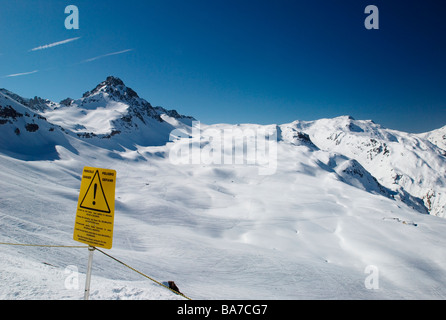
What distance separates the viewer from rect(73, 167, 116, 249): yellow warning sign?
383 centimetres

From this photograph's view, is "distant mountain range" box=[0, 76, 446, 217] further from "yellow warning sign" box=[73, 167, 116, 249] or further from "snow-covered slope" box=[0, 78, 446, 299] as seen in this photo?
"yellow warning sign" box=[73, 167, 116, 249]

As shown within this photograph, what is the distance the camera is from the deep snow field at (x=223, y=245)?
304 inches

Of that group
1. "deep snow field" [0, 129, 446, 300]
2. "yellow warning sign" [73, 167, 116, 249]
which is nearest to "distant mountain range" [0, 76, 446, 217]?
"deep snow field" [0, 129, 446, 300]

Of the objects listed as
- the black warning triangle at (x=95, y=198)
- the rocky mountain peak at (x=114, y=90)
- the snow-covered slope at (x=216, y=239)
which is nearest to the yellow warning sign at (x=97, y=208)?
the black warning triangle at (x=95, y=198)

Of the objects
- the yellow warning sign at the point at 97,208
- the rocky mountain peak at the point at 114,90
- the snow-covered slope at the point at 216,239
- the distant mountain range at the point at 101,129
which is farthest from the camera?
the rocky mountain peak at the point at 114,90

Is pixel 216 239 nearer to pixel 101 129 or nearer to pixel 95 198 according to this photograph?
pixel 95 198

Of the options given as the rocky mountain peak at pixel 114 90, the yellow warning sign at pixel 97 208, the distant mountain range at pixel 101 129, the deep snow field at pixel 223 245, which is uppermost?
the rocky mountain peak at pixel 114 90

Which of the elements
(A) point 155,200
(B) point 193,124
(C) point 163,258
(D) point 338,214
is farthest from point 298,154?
(B) point 193,124

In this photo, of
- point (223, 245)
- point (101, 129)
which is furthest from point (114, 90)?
point (223, 245)

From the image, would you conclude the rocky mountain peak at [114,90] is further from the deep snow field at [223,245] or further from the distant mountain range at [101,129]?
the deep snow field at [223,245]

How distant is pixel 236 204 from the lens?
37594mm

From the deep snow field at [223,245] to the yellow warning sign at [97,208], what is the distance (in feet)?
6.79
